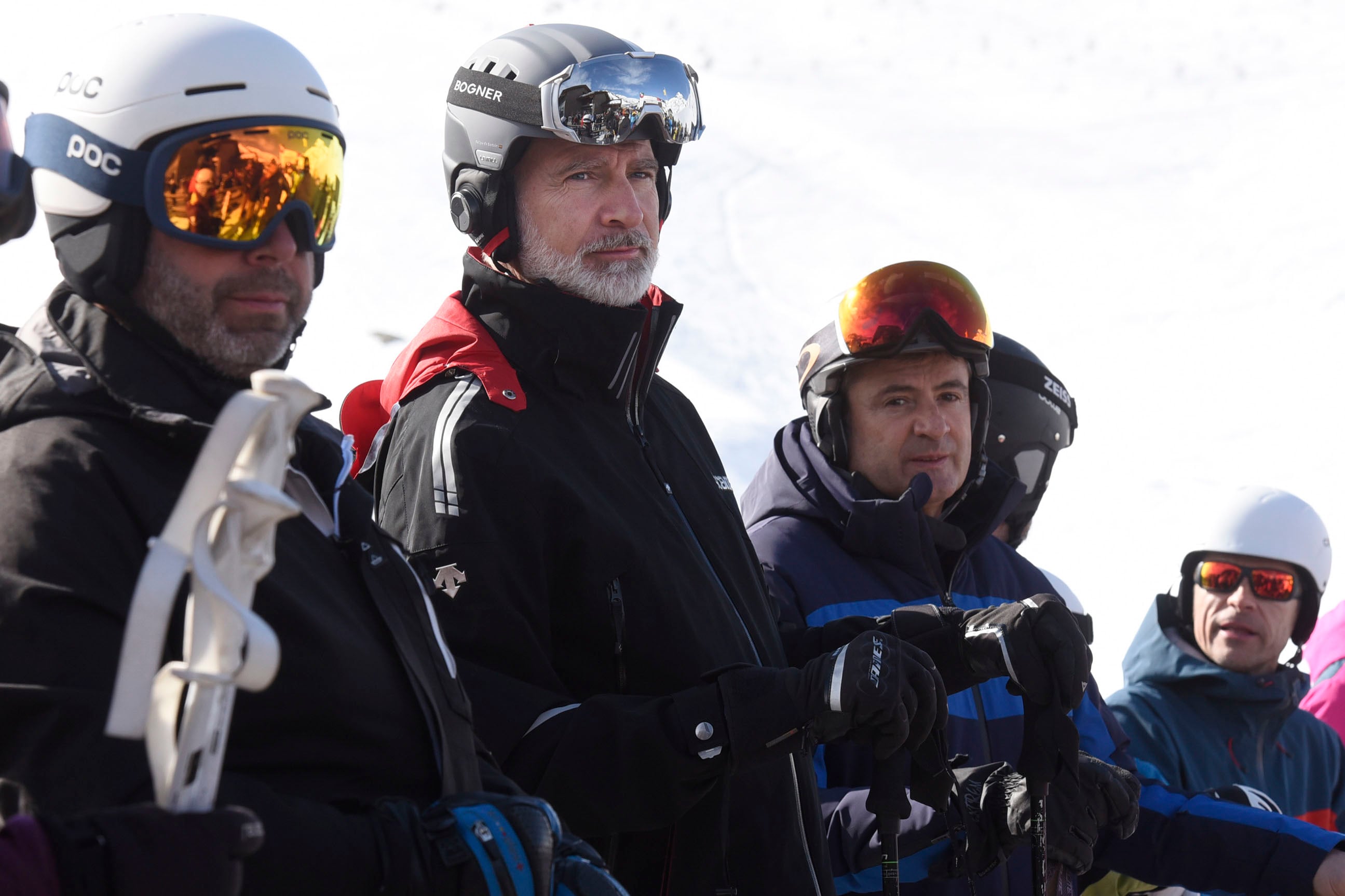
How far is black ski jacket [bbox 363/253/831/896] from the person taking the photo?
2.99 m

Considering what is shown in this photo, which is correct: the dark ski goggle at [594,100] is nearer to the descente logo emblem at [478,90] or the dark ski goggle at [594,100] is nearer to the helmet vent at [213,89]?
the descente logo emblem at [478,90]

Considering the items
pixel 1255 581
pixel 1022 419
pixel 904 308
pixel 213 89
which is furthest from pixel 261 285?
pixel 1255 581

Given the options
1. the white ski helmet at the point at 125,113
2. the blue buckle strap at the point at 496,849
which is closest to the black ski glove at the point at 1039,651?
the blue buckle strap at the point at 496,849

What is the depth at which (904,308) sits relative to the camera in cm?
464

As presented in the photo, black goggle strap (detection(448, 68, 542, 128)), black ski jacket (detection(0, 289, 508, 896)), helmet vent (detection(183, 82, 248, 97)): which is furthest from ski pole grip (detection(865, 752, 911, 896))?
helmet vent (detection(183, 82, 248, 97))

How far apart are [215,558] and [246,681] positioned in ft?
0.53

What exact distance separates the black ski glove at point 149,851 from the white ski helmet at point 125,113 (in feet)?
3.43

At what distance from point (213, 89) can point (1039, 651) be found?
2.15 metres

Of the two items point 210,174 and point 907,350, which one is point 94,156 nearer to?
point 210,174

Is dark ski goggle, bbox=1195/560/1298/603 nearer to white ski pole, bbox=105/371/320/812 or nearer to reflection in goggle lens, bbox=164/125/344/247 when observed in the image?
reflection in goggle lens, bbox=164/125/344/247

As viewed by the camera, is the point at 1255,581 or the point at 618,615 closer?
the point at 618,615

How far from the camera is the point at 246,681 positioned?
181cm

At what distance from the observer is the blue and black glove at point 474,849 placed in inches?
85.5

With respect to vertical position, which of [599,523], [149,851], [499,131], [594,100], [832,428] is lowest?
[149,851]
